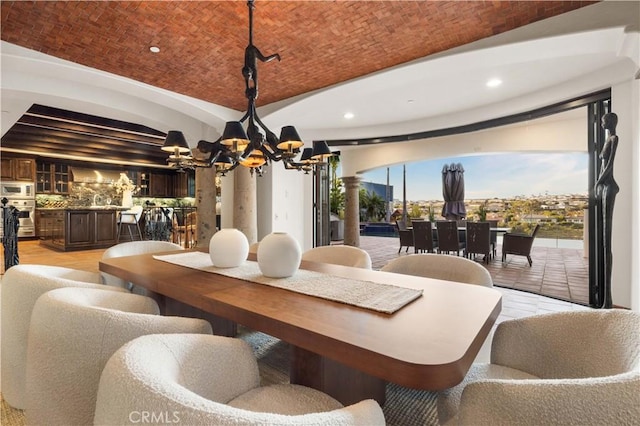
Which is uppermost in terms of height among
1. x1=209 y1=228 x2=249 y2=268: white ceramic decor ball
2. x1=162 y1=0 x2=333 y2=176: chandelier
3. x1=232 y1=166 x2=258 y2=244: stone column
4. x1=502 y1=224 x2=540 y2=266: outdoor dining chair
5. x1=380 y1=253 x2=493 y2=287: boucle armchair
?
x1=162 y1=0 x2=333 y2=176: chandelier

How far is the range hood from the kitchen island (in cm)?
249

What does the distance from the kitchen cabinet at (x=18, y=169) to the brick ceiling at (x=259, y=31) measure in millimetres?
8886

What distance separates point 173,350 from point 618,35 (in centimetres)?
353

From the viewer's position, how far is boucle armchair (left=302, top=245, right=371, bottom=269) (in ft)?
8.11

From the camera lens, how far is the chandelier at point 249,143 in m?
2.04

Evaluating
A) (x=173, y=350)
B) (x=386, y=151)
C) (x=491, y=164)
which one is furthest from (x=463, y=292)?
(x=491, y=164)

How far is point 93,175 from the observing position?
34.0 feet

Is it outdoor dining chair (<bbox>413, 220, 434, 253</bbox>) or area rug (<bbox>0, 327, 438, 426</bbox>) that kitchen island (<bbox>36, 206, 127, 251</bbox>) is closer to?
area rug (<bbox>0, 327, 438, 426</bbox>)

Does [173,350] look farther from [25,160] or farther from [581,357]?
[25,160]

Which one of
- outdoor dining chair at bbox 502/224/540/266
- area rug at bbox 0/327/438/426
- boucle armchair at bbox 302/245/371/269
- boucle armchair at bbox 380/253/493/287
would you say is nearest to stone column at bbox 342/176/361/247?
outdoor dining chair at bbox 502/224/540/266

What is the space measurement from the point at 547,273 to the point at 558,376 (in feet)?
16.6

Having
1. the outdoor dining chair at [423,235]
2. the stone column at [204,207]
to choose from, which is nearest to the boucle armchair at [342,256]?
the stone column at [204,207]

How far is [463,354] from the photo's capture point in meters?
0.88

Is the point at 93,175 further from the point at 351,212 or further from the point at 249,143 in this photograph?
the point at 249,143
